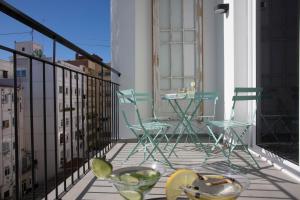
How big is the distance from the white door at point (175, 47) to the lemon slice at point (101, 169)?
13.9 feet

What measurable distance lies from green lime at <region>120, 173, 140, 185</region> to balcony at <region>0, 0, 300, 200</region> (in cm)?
14

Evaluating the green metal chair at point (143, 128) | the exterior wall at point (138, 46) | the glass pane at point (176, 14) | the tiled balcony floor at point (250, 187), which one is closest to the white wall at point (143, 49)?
the exterior wall at point (138, 46)

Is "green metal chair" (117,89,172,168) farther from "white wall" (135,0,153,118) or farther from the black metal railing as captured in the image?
"white wall" (135,0,153,118)

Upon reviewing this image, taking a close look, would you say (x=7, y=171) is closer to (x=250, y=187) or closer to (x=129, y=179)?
(x=250, y=187)

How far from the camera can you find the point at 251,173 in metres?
2.62

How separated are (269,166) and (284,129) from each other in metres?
0.43

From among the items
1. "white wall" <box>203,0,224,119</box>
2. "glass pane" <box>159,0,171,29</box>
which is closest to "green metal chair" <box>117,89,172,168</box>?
"white wall" <box>203,0,224,119</box>

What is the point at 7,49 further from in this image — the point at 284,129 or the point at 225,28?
the point at 225,28

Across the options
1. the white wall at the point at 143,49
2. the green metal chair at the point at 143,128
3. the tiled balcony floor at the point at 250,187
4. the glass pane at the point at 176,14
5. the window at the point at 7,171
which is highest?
the glass pane at the point at 176,14

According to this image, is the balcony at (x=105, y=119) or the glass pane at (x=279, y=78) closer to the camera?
the balcony at (x=105, y=119)

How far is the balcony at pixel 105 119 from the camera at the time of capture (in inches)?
68.5

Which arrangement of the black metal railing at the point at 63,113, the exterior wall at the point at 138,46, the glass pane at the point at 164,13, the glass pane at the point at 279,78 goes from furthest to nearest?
the glass pane at the point at 164,13, the exterior wall at the point at 138,46, the glass pane at the point at 279,78, the black metal railing at the point at 63,113

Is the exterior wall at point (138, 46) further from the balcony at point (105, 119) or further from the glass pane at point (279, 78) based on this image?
the glass pane at point (279, 78)

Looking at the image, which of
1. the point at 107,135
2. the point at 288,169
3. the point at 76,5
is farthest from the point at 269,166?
the point at 76,5
